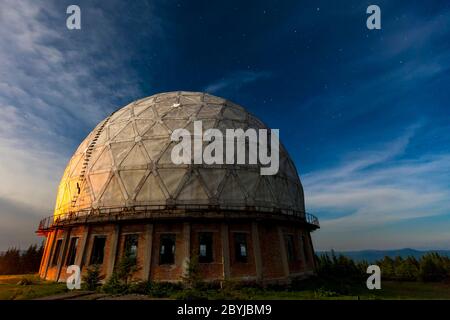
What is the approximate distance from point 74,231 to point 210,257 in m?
10.4

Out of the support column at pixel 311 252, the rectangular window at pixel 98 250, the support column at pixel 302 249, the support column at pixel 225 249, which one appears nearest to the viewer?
the support column at pixel 225 249

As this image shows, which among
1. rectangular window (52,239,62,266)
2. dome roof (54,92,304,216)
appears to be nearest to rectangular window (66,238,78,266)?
rectangular window (52,239,62,266)

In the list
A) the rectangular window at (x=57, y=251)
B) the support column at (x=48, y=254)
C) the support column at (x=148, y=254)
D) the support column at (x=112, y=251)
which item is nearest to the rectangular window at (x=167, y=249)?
the support column at (x=148, y=254)

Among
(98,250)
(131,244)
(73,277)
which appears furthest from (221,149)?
(73,277)

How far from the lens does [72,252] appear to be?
19531mm

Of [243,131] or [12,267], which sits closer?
[243,131]

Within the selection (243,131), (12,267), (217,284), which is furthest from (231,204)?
Answer: (12,267)

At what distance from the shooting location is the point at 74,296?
42.6 feet

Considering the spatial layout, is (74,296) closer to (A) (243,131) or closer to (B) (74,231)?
(B) (74,231)

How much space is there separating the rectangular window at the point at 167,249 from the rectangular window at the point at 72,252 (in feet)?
22.5

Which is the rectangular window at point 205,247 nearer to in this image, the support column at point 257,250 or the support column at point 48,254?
the support column at point 257,250

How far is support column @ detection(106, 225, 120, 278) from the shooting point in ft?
56.1

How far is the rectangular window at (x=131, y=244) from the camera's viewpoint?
17.3m

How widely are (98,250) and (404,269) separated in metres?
27.0
